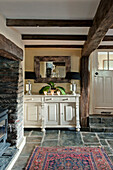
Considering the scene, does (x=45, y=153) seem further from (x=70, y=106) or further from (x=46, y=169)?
(x=70, y=106)

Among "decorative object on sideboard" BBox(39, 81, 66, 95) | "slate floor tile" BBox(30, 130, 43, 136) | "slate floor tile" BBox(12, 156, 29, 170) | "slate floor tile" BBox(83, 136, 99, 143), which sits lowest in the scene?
"slate floor tile" BBox(12, 156, 29, 170)

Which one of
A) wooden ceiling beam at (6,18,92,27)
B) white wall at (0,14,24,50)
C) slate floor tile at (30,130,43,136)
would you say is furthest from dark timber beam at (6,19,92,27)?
slate floor tile at (30,130,43,136)

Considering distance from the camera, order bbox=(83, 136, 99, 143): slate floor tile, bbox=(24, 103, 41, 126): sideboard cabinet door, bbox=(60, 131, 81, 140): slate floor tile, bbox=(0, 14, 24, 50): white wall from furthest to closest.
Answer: bbox=(24, 103, 41, 126): sideboard cabinet door, bbox=(60, 131, 81, 140): slate floor tile, bbox=(83, 136, 99, 143): slate floor tile, bbox=(0, 14, 24, 50): white wall

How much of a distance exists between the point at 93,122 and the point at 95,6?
3013 millimetres

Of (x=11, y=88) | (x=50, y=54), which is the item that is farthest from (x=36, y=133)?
(x=50, y=54)

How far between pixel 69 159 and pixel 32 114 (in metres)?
1.73

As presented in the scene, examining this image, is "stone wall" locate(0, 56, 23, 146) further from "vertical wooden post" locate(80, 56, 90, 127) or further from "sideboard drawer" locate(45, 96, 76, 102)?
"vertical wooden post" locate(80, 56, 90, 127)

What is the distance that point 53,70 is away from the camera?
4.36 meters

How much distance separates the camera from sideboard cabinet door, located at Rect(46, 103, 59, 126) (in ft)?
13.0

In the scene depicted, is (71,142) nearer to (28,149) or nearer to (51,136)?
(51,136)

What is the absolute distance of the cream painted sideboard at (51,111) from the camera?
12.8ft

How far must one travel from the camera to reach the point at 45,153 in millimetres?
2707

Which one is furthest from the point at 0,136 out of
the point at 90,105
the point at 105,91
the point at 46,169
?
the point at 105,91

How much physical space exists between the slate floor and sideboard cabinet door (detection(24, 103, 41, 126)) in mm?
226
